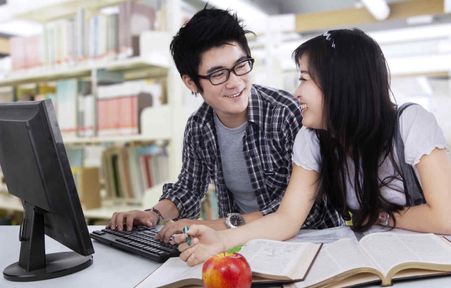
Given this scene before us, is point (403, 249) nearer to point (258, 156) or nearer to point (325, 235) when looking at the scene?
point (325, 235)

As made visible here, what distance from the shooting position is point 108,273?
0.88 metres

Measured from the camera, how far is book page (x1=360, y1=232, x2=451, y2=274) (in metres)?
0.77

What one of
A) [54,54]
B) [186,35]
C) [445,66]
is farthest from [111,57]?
[445,66]

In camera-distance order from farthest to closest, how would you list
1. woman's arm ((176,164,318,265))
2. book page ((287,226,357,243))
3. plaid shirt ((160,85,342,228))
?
plaid shirt ((160,85,342,228))
book page ((287,226,357,243))
woman's arm ((176,164,318,265))

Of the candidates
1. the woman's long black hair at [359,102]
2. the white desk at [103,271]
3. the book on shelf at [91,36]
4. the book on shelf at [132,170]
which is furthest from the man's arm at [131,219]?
the book on shelf at [91,36]

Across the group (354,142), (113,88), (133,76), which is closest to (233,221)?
(354,142)

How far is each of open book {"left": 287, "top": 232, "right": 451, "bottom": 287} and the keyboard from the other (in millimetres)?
313

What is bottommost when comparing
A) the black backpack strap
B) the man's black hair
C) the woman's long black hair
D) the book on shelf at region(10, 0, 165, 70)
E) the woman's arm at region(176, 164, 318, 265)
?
the woman's arm at region(176, 164, 318, 265)

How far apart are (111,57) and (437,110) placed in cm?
190

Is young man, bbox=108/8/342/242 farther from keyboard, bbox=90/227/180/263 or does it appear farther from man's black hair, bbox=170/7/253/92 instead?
keyboard, bbox=90/227/180/263

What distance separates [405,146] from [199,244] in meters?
0.58

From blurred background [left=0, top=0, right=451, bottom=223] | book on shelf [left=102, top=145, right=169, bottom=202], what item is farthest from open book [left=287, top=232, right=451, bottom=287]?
book on shelf [left=102, top=145, right=169, bottom=202]

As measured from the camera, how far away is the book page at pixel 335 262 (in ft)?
2.39

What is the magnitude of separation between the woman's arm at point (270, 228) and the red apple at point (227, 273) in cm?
17
